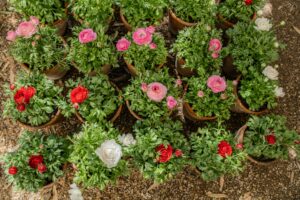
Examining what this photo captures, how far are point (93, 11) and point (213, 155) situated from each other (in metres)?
1.70

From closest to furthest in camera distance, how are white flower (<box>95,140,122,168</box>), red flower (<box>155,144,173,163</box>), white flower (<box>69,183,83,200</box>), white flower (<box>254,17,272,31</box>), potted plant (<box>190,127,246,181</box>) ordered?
1. white flower (<box>95,140,122,168</box>)
2. red flower (<box>155,144,173,163</box>)
3. potted plant (<box>190,127,246,181</box>)
4. white flower (<box>254,17,272,31</box>)
5. white flower (<box>69,183,83,200</box>)

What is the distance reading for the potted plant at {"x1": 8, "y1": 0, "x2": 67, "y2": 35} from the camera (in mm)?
3217

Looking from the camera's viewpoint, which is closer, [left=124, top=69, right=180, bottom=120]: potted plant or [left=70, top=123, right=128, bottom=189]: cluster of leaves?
[left=70, top=123, right=128, bottom=189]: cluster of leaves

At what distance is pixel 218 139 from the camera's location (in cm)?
296

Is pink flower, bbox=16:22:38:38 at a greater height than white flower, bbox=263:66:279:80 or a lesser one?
greater

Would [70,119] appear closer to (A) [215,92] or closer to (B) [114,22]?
(B) [114,22]

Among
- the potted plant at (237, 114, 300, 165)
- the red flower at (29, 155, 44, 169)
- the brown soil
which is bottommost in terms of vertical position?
the brown soil

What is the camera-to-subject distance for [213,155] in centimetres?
289

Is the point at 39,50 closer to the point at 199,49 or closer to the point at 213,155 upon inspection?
the point at 199,49

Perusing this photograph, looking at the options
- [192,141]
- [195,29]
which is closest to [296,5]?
[195,29]

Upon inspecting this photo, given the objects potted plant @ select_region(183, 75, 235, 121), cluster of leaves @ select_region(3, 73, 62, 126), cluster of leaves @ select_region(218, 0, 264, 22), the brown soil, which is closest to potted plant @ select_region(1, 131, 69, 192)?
cluster of leaves @ select_region(3, 73, 62, 126)

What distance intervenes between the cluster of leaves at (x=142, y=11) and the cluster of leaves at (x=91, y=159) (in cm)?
A: 116

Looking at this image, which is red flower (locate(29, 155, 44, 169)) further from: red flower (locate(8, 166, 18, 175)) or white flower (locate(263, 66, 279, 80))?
white flower (locate(263, 66, 279, 80))

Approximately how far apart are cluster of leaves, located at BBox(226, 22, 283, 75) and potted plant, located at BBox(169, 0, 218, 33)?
0.95 ft
